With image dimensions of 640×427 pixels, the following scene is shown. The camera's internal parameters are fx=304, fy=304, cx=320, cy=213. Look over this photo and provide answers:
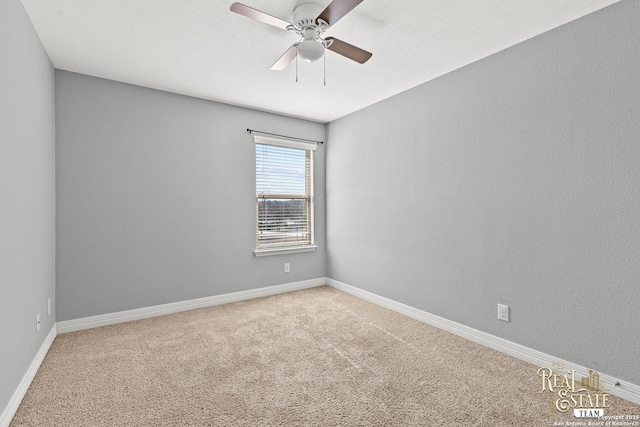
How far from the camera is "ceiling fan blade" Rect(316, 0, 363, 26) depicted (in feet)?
5.69

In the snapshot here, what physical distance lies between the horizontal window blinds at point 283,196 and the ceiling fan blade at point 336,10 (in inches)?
93.2

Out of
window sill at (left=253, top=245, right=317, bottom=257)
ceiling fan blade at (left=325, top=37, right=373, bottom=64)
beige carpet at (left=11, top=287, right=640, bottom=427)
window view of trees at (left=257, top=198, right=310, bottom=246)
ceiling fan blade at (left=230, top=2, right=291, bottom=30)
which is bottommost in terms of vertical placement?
beige carpet at (left=11, top=287, right=640, bottom=427)

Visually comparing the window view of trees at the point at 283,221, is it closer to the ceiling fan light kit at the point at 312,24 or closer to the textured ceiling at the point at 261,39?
the textured ceiling at the point at 261,39

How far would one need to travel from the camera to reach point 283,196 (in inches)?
171

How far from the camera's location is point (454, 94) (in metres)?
2.89

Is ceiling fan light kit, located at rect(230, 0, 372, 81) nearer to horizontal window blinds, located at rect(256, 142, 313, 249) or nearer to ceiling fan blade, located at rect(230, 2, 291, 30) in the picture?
ceiling fan blade, located at rect(230, 2, 291, 30)

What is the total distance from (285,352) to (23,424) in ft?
5.22

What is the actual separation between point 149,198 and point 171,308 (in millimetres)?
1260

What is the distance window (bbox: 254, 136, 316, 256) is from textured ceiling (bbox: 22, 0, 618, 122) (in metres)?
1.04

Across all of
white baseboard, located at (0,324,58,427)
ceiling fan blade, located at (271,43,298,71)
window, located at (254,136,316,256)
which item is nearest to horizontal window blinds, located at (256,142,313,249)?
window, located at (254,136,316,256)

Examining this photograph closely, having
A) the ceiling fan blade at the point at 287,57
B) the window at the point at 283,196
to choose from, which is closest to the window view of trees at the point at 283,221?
the window at the point at 283,196

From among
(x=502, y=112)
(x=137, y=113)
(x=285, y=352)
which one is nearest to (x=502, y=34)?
(x=502, y=112)

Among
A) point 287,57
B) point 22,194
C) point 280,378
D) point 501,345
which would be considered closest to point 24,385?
point 22,194

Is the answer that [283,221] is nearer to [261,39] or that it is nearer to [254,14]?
[261,39]
